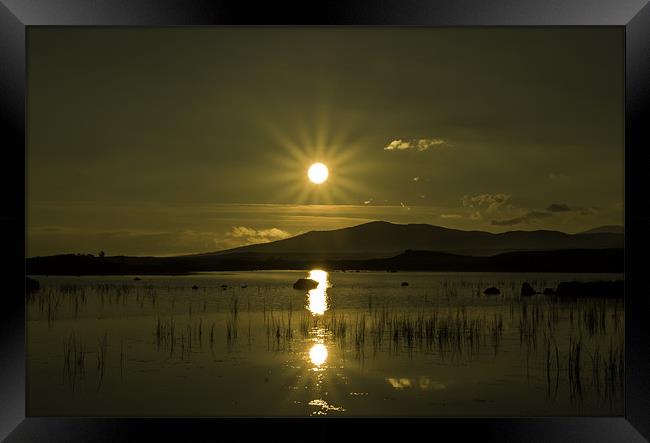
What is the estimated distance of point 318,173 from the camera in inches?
199

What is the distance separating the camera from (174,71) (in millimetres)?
5105

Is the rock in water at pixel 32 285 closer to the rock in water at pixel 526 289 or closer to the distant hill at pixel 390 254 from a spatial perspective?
the distant hill at pixel 390 254

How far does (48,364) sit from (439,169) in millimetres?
2891

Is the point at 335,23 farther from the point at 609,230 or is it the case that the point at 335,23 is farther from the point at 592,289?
the point at 592,289

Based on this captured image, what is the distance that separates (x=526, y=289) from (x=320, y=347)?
151 cm

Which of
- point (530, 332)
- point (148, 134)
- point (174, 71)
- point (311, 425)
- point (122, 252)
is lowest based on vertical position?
point (311, 425)

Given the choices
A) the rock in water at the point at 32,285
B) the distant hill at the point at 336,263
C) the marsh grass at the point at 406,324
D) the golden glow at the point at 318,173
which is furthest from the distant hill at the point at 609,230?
the rock in water at the point at 32,285

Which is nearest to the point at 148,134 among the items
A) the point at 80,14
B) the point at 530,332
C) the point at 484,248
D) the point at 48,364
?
the point at 80,14

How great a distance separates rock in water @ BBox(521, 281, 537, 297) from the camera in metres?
5.31

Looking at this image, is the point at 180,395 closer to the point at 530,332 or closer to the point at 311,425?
the point at 311,425

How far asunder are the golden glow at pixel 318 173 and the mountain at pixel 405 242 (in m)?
0.35

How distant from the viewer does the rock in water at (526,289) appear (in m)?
5.31

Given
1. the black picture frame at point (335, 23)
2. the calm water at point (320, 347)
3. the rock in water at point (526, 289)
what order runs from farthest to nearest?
the rock in water at point (526, 289), the calm water at point (320, 347), the black picture frame at point (335, 23)

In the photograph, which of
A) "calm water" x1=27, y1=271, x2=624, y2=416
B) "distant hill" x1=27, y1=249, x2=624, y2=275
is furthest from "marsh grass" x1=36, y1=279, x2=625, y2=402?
"distant hill" x1=27, y1=249, x2=624, y2=275
